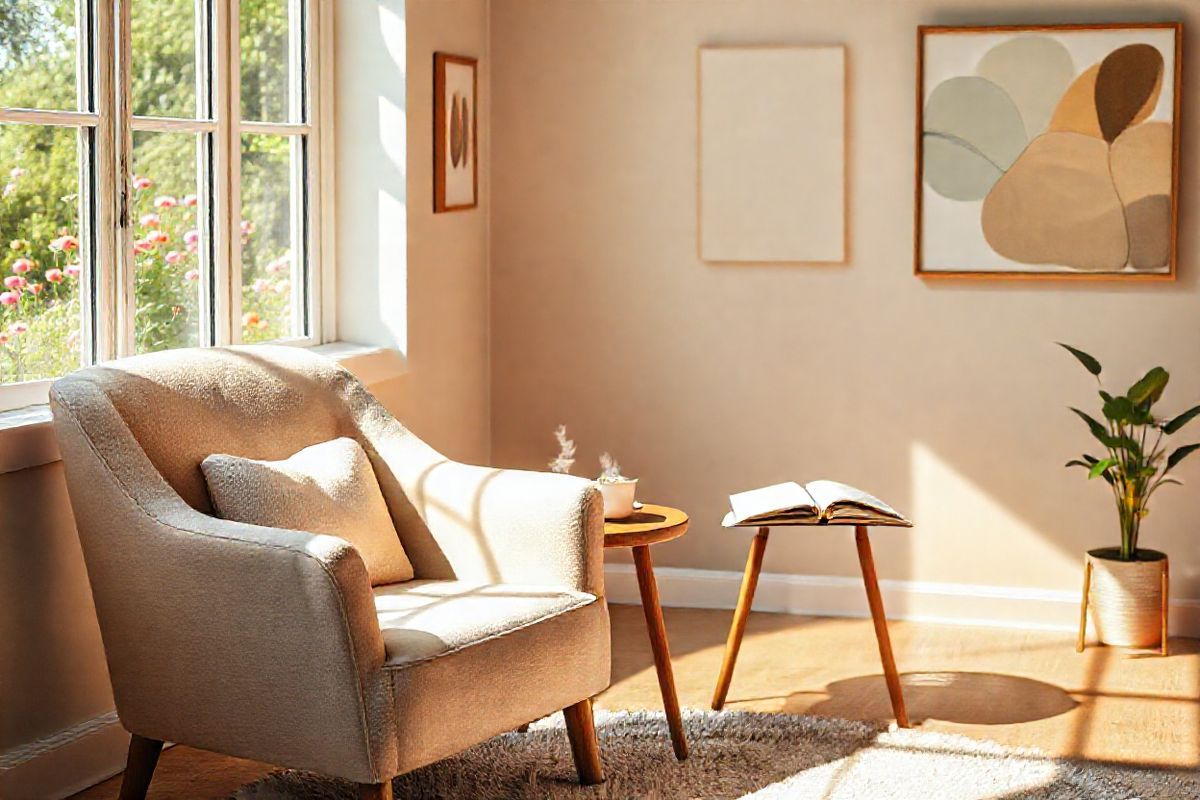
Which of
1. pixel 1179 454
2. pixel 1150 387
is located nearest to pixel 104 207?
pixel 1150 387

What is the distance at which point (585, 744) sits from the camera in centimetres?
321

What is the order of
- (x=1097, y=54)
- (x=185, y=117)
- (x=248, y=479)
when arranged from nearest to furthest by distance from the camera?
1. (x=248, y=479)
2. (x=185, y=117)
3. (x=1097, y=54)

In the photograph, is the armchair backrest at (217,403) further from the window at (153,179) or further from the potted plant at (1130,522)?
the potted plant at (1130,522)

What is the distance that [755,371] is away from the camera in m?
4.76

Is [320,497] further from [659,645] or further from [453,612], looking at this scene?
[659,645]

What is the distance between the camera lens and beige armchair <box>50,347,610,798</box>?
8.66 ft

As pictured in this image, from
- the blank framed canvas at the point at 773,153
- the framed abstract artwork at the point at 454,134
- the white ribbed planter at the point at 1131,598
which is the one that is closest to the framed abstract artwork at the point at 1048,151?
the blank framed canvas at the point at 773,153

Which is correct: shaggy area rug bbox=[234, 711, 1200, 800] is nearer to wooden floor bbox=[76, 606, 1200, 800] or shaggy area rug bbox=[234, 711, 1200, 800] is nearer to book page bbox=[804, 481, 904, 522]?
wooden floor bbox=[76, 606, 1200, 800]

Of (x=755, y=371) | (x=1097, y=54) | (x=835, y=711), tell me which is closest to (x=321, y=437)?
(x=835, y=711)

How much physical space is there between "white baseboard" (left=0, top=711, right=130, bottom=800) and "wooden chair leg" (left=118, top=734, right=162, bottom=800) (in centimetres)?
22

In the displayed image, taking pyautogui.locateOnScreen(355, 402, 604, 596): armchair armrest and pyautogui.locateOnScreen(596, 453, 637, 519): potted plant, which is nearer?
pyautogui.locateOnScreen(355, 402, 604, 596): armchair armrest

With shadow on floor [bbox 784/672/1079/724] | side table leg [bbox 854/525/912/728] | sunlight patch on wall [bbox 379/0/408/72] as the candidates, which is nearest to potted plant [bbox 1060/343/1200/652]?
shadow on floor [bbox 784/672/1079/724]

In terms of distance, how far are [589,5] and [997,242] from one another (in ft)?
4.74

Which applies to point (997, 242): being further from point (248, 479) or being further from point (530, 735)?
point (248, 479)
